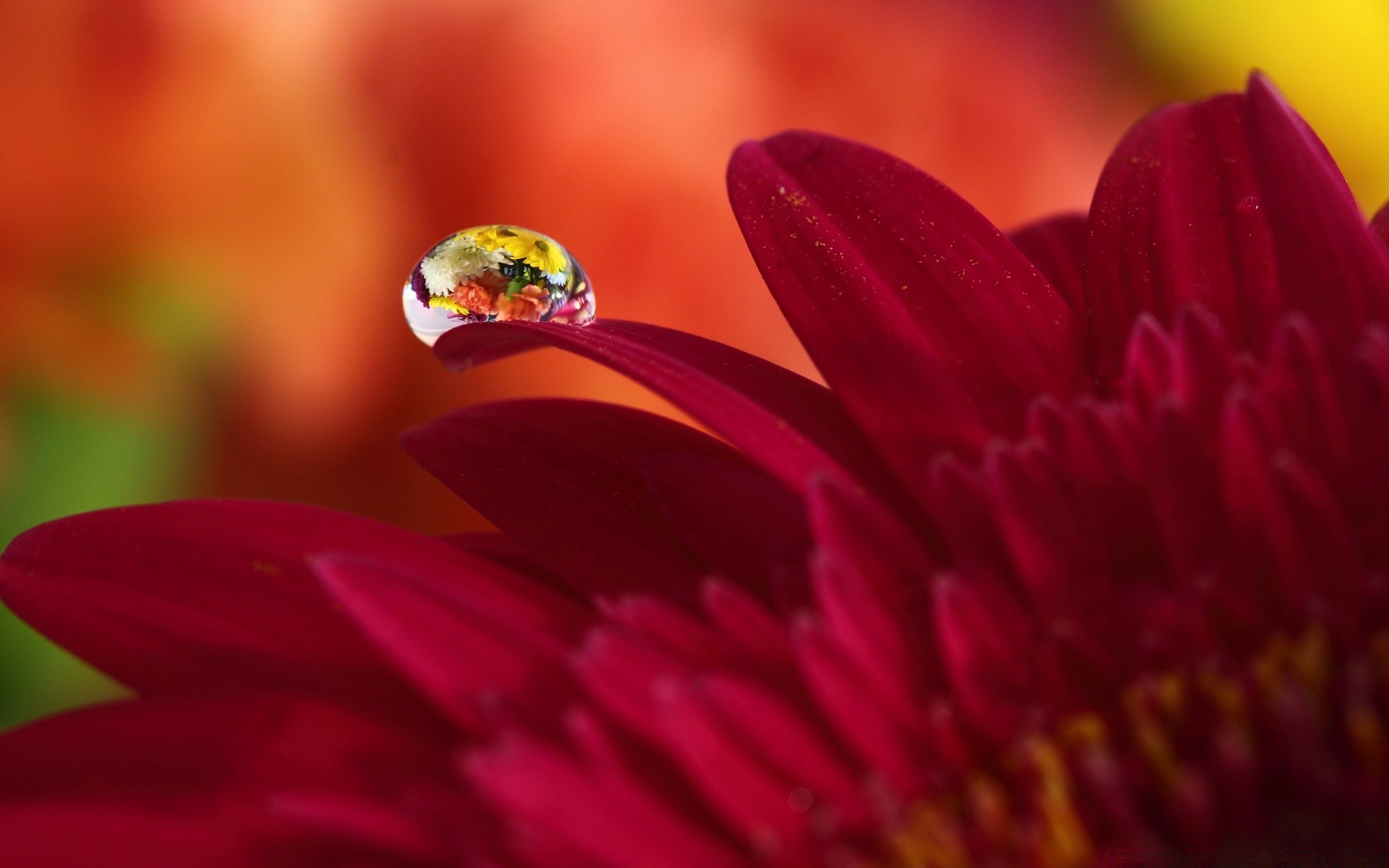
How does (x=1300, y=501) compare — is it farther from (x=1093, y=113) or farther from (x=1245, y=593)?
(x=1093, y=113)

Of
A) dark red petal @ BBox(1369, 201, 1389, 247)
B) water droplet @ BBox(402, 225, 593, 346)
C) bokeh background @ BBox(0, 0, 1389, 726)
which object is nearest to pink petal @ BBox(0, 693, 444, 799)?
water droplet @ BBox(402, 225, 593, 346)

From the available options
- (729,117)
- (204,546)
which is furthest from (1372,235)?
(729,117)

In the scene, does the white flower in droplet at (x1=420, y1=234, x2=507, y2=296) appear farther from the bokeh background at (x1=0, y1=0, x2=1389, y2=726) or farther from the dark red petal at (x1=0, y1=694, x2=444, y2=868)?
the bokeh background at (x1=0, y1=0, x2=1389, y2=726)

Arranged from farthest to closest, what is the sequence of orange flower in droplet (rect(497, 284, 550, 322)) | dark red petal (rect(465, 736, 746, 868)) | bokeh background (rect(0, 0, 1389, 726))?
1. bokeh background (rect(0, 0, 1389, 726))
2. orange flower in droplet (rect(497, 284, 550, 322))
3. dark red petal (rect(465, 736, 746, 868))

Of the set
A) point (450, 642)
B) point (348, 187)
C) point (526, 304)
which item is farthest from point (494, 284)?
point (348, 187)

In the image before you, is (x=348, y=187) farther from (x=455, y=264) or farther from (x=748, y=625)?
(x=748, y=625)

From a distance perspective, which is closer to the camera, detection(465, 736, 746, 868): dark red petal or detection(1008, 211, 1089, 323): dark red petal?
detection(465, 736, 746, 868): dark red petal
